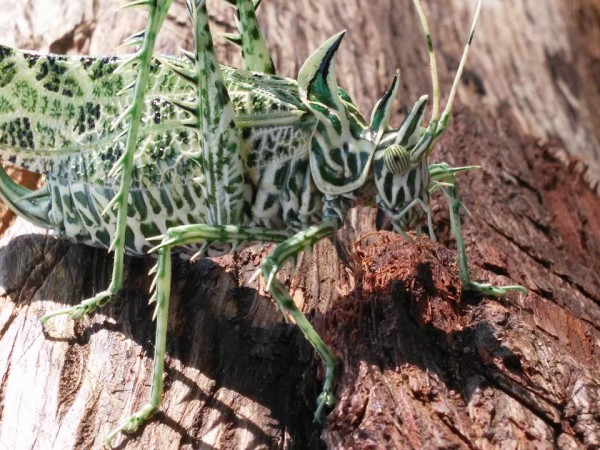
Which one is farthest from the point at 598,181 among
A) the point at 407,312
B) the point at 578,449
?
the point at 578,449

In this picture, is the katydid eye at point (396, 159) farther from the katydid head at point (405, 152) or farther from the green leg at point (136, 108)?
the green leg at point (136, 108)

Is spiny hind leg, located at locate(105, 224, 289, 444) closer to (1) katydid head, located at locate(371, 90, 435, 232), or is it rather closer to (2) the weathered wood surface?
(2) the weathered wood surface

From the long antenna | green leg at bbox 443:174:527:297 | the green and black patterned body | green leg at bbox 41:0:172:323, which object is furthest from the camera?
Answer: green leg at bbox 443:174:527:297

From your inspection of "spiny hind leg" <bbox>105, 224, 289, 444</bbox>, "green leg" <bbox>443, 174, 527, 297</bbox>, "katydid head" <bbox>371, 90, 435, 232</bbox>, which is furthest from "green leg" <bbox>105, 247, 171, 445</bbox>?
"green leg" <bbox>443, 174, 527, 297</bbox>

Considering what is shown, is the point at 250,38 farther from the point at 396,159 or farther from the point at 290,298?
the point at 290,298

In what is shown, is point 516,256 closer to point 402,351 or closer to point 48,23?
point 402,351

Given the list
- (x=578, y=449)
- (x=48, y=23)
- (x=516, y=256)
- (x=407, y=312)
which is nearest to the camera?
(x=578, y=449)

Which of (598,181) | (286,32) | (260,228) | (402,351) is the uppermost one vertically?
(286,32)
